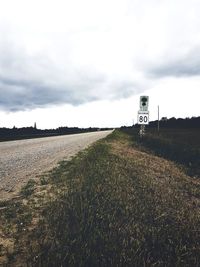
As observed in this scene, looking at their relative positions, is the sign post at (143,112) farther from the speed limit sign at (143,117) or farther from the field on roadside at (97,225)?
the field on roadside at (97,225)

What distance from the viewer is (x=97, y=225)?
514 cm

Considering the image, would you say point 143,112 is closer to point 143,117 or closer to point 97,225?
point 143,117

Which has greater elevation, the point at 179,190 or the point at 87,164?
the point at 87,164

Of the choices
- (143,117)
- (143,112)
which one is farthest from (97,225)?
(143,112)

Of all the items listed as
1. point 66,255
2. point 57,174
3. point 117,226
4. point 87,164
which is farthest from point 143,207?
point 87,164

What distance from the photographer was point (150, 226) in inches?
213

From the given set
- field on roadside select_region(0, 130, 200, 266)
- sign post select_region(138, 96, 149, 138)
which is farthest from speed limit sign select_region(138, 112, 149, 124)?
field on roadside select_region(0, 130, 200, 266)

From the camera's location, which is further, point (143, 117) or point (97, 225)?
point (143, 117)

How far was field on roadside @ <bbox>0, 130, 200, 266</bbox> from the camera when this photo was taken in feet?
14.0

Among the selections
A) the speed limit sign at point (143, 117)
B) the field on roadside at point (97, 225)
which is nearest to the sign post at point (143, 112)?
the speed limit sign at point (143, 117)

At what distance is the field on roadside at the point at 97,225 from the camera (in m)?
4.25

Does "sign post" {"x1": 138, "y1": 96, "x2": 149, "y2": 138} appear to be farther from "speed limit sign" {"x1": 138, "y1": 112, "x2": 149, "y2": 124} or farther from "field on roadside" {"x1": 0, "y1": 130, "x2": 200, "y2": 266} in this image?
"field on roadside" {"x1": 0, "y1": 130, "x2": 200, "y2": 266}

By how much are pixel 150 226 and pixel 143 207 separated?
3.05ft

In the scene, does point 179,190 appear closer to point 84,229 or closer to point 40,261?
point 84,229
